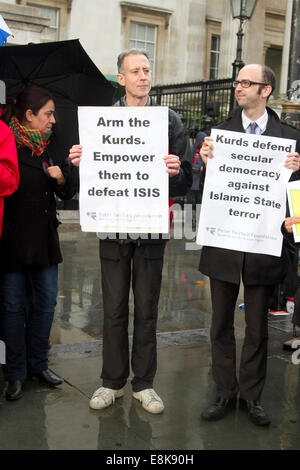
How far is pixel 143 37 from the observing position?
25828 millimetres

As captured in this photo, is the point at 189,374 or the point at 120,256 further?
the point at 189,374

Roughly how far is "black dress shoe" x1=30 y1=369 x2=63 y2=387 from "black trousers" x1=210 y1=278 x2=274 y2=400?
1.09 m

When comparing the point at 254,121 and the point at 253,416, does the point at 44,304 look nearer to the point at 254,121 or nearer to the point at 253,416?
the point at 253,416

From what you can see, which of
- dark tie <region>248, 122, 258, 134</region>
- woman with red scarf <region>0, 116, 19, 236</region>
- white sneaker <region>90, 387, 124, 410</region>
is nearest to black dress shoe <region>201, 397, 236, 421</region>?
white sneaker <region>90, 387, 124, 410</region>

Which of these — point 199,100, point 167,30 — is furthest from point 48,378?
point 167,30

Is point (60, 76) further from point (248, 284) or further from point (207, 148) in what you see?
point (248, 284)

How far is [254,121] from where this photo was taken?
3924 millimetres

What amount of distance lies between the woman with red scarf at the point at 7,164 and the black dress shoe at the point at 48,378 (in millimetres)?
1318

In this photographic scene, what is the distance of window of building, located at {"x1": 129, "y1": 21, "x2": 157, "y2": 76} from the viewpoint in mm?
25547

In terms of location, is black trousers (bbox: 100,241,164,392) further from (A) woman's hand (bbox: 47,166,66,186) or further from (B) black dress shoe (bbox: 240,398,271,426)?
(B) black dress shoe (bbox: 240,398,271,426)

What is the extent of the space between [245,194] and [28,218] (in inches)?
56.2

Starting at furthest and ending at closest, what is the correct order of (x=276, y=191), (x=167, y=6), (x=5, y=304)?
(x=167, y=6)
(x=5, y=304)
(x=276, y=191)

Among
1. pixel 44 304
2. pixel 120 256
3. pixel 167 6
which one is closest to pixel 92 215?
pixel 120 256

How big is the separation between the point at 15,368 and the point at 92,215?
1161 millimetres
